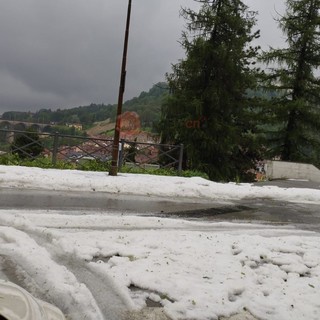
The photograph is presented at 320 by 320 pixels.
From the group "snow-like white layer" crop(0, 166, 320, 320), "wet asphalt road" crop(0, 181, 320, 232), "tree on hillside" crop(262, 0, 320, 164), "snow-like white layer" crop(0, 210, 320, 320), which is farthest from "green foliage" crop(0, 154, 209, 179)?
"tree on hillside" crop(262, 0, 320, 164)

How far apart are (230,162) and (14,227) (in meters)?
22.5

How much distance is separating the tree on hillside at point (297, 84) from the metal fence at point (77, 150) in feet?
45.4

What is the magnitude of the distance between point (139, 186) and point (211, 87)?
13677 mm

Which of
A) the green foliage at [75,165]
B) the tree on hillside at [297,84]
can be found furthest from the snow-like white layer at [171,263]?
the tree on hillside at [297,84]

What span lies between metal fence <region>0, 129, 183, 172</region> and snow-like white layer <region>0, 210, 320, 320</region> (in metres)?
8.72

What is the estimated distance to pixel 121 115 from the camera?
1359 centimetres

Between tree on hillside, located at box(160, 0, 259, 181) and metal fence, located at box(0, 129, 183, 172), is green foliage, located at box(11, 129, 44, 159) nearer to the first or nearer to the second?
metal fence, located at box(0, 129, 183, 172)

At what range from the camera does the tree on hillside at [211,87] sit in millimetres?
23469

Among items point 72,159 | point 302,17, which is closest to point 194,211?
point 72,159

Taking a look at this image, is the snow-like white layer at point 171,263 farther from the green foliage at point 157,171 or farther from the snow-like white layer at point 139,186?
the green foliage at point 157,171

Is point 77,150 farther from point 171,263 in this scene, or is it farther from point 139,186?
point 171,263

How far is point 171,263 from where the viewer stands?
4.71m

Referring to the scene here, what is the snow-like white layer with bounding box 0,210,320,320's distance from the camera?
3.76 m

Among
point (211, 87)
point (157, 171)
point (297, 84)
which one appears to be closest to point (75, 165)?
point (157, 171)
